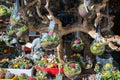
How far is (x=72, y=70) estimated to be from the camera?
5.60m

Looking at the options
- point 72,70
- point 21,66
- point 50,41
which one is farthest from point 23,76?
point 50,41

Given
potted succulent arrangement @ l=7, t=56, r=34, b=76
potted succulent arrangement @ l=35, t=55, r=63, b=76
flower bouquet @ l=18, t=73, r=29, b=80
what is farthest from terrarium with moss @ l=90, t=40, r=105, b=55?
potted succulent arrangement @ l=7, t=56, r=34, b=76

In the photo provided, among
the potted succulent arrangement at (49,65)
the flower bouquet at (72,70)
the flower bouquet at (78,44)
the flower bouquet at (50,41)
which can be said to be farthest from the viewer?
the potted succulent arrangement at (49,65)

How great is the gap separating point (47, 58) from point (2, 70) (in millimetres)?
947

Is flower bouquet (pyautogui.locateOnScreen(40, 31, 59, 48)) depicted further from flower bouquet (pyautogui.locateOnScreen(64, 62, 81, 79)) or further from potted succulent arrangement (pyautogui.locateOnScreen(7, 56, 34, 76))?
potted succulent arrangement (pyautogui.locateOnScreen(7, 56, 34, 76))

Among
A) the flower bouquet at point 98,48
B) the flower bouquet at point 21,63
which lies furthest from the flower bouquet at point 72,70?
the flower bouquet at point 21,63

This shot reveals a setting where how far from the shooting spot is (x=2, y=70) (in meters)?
6.64

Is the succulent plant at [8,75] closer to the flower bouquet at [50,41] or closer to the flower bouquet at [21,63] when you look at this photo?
A: the flower bouquet at [21,63]

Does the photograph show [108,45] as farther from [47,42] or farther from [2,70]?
[2,70]

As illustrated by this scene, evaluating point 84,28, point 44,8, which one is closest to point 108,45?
point 84,28

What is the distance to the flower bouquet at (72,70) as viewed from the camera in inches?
221

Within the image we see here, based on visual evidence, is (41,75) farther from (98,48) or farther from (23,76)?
(98,48)

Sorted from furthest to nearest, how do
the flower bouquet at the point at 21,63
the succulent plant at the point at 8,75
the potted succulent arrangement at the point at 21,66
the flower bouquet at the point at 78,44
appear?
1. the flower bouquet at the point at 21,63
2. the potted succulent arrangement at the point at 21,66
3. the succulent plant at the point at 8,75
4. the flower bouquet at the point at 78,44

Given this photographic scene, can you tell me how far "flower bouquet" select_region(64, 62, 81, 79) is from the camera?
5.61 meters
